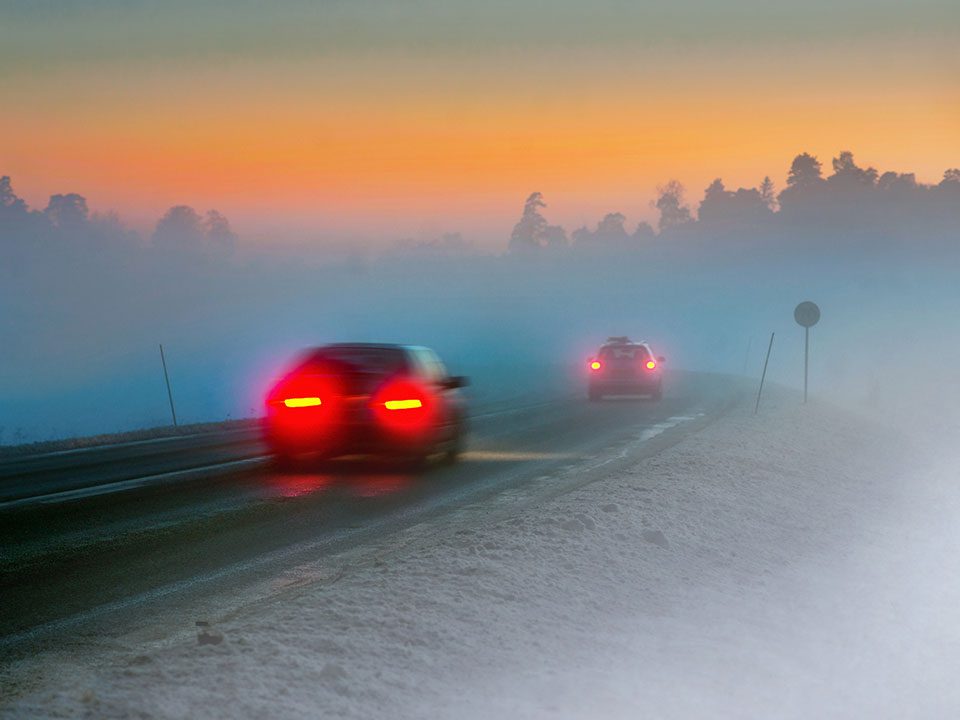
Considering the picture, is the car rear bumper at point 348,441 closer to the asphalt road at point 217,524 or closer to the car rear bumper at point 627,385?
the asphalt road at point 217,524

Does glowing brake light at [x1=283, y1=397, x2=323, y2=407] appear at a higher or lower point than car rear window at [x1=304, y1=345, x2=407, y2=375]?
lower

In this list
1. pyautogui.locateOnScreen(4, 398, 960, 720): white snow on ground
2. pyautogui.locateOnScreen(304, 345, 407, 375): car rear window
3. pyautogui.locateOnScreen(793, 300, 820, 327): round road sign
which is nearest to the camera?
pyautogui.locateOnScreen(4, 398, 960, 720): white snow on ground

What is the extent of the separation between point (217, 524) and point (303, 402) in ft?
16.5

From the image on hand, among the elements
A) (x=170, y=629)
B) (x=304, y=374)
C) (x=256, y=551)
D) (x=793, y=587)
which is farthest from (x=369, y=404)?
(x=170, y=629)

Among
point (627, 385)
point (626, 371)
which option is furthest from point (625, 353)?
point (627, 385)

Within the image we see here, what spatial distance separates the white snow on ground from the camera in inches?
255

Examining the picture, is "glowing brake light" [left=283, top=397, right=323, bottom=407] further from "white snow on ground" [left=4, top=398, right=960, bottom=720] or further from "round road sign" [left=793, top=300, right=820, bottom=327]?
"round road sign" [left=793, top=300, right=820, bottom=327]

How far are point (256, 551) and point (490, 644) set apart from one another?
4056 millimetres

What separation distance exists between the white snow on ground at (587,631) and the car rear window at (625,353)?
21.5 metres

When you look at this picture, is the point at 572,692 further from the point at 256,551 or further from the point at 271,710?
the point at 256,551

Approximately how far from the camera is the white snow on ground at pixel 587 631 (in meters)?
6.48

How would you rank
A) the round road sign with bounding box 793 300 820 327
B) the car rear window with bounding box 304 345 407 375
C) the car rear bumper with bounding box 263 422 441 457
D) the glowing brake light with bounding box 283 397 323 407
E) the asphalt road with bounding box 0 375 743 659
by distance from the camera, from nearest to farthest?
the asphalt road with bounding box 0 375 743 659 < the car rear bumper with bounding box 263 422 441 457 < the glowing brake light with bounding box 283 397 323 407 < the car rear window with bounding box 304 345 407 375 < the round road sign with bounding box 793 300 820 327

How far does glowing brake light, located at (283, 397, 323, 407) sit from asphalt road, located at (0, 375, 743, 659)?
98 centimetres

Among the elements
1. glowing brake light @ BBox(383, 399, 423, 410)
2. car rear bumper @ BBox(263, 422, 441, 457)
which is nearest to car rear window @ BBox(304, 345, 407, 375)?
glowing brake light @ BBox(383, 399, 423, 410)
